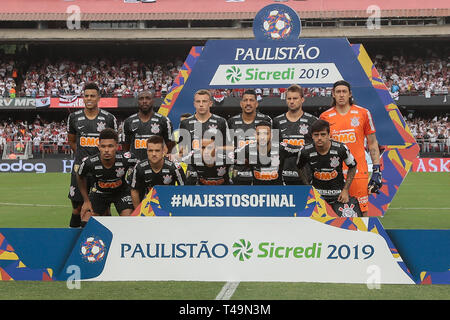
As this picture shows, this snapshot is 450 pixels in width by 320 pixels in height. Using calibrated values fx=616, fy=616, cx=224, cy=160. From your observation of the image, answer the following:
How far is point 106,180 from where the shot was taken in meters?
7.88

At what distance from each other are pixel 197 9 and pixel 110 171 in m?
35.1

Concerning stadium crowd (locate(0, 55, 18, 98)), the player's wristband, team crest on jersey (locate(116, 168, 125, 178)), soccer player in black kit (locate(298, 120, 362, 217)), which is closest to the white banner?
soccer player in black kit (locate(298, 120, 362, 217))

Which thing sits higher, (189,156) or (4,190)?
(4,190)

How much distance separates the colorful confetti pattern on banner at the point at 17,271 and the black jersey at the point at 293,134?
3713mm

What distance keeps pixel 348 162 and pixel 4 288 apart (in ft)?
13.2

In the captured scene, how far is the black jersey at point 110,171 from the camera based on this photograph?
7.73 metres

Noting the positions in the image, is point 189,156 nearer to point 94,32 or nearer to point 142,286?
point 142,286

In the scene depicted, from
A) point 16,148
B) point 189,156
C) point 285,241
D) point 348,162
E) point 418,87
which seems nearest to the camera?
point 285,241

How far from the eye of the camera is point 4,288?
18.2 feet

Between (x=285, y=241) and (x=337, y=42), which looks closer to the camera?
(x=285, y=241)

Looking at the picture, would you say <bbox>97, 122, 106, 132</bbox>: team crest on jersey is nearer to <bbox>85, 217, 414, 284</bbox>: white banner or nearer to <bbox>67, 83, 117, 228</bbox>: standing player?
<bbox>67, 83, 117, 228</bbox>: standing player

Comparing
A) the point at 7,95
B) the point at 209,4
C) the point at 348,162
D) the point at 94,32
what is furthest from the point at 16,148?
the point at 348,162

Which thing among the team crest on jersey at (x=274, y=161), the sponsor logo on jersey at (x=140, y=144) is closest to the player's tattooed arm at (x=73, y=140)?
the sponsor logo on jersey at (x=140, y=144)

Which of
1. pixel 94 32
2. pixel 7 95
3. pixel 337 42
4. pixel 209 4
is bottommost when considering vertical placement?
pixel 337 42
